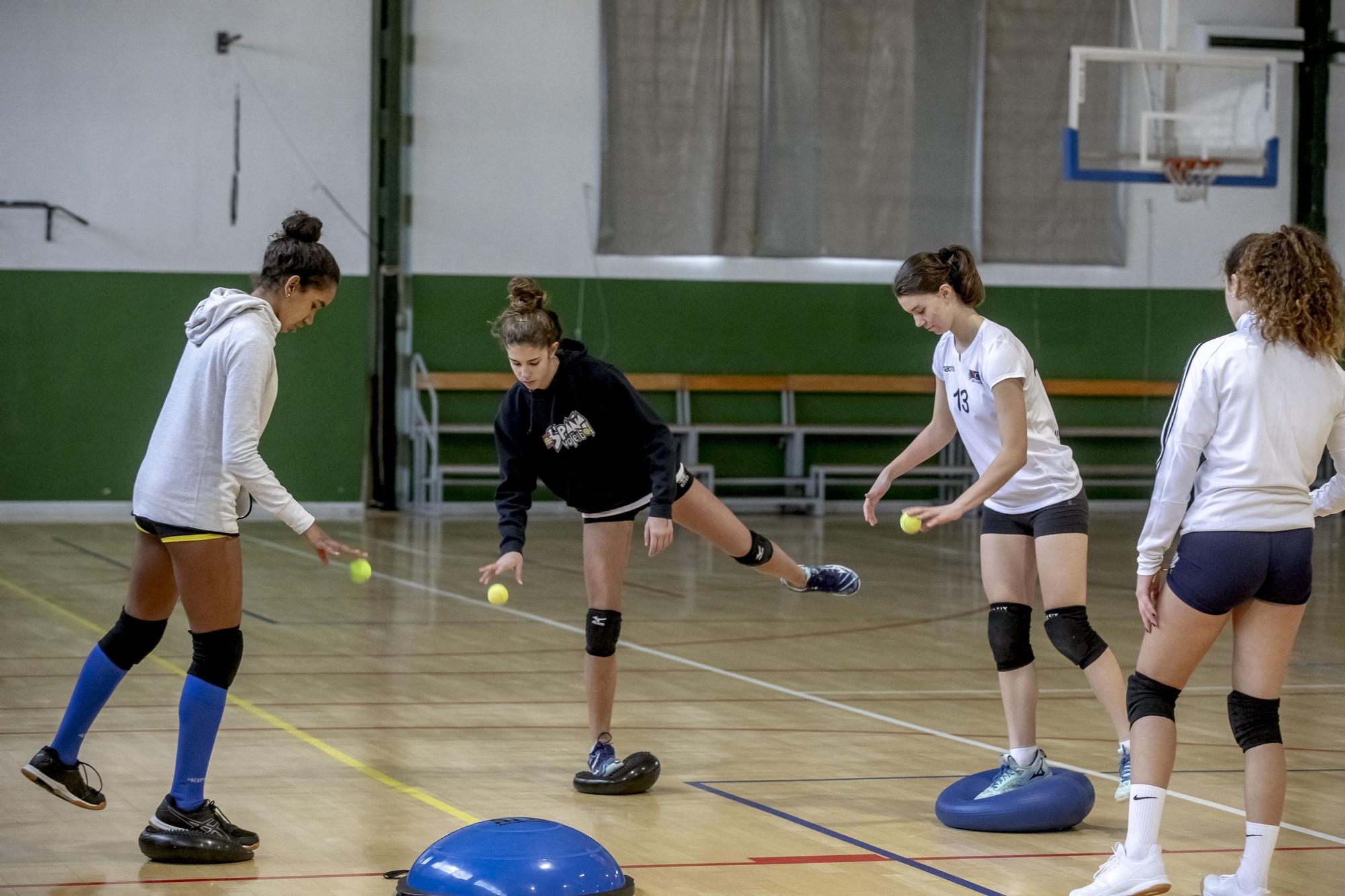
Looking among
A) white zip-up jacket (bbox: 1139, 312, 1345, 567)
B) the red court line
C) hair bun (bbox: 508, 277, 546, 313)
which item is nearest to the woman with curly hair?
white zip-up jacket (bbox: 1139, 312, 1345, 567)

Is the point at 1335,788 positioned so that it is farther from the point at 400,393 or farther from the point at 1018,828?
the point at 400,393

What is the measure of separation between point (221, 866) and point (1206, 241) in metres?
14.6

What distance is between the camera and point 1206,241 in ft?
54.2

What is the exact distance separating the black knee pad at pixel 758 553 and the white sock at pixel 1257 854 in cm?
201

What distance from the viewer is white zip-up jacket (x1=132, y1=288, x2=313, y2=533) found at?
373 cm

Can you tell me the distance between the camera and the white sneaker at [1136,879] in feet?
11.3

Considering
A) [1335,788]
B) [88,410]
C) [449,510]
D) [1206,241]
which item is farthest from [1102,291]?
[1335,788]

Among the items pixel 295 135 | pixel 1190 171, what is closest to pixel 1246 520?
pixel 1190 171

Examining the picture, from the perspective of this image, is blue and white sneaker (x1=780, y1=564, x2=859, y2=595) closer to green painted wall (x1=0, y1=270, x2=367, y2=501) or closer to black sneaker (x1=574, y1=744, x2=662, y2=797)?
black sneaker (x1=574, y1=744, x2=662, y2=797)

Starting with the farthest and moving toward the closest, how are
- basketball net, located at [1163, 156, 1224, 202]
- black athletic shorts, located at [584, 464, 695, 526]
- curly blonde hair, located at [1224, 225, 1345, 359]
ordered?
basketball net, located at [1163, 156, 1224, 202] → black athletic shorts, located at [584, 464, 695, 526] → curly blonde hair, located at [1224, 225, 1345, 359]

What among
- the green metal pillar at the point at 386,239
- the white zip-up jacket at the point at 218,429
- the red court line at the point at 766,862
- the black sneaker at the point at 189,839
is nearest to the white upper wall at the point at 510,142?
the green metal pillar at the point at 386,239

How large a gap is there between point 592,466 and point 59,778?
1.65 m

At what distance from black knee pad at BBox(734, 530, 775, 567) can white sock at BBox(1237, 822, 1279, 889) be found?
2.01 m

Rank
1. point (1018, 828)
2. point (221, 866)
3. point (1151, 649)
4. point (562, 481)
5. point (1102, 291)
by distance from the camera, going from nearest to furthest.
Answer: point (1151, 649), point (221, 866), point (1018, 828), point (562, 481), point (1102, 291)
